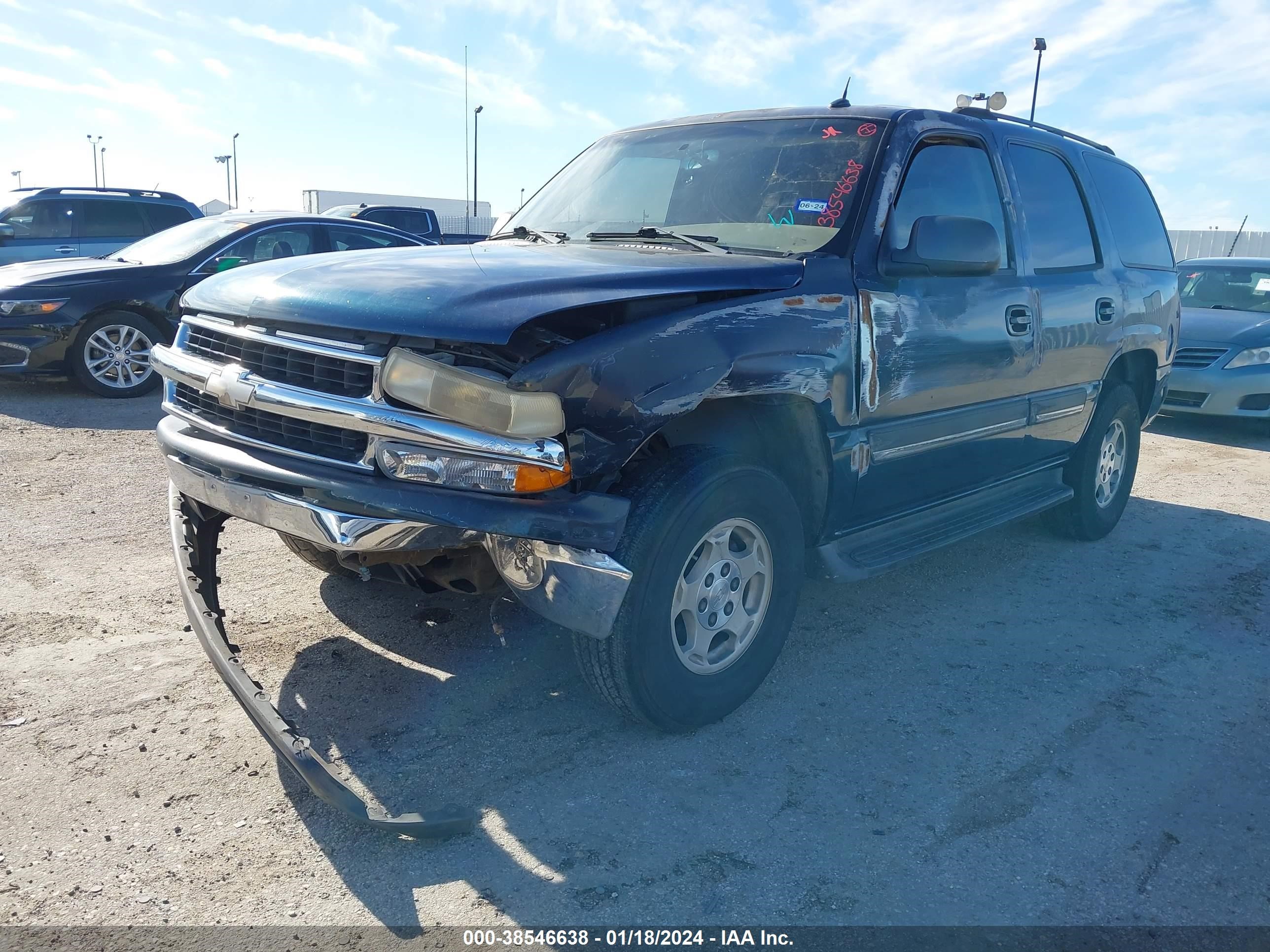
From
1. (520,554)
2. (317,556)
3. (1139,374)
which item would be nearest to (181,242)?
(317,556)

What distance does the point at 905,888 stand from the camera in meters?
2.39

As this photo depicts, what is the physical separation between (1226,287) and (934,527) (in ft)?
26.9

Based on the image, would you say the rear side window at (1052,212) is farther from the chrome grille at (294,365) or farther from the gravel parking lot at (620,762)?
the chrome grille at (294,365)

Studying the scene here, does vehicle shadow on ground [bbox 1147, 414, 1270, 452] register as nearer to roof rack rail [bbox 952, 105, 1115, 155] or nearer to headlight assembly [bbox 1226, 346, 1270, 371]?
headlight assembly [bbox 1226, 346, 1270, 371]

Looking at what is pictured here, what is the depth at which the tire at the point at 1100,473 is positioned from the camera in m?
5.19

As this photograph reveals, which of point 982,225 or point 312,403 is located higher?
point 982,225

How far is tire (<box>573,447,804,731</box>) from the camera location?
2.70 m

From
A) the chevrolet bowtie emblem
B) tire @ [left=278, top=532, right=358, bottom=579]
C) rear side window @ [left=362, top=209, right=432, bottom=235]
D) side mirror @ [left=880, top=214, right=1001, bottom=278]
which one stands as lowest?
tire @ [left=278, top=532, right=358, bottom=579]

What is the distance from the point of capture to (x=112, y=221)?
12086mm

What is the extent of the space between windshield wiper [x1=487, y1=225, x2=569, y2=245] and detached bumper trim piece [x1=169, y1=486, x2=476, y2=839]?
1660 millimetres

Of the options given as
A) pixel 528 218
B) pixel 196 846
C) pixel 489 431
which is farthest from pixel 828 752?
pixel 528 218

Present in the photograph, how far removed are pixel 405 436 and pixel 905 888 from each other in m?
1.67

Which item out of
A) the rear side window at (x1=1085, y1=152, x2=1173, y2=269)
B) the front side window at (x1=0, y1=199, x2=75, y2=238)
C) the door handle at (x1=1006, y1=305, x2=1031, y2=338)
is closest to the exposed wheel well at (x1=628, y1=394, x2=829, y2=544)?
the door handle at (x1=1006, y1=305, x2=1031, y2=338)

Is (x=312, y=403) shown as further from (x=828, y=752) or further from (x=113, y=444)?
(x=113, y=444)
